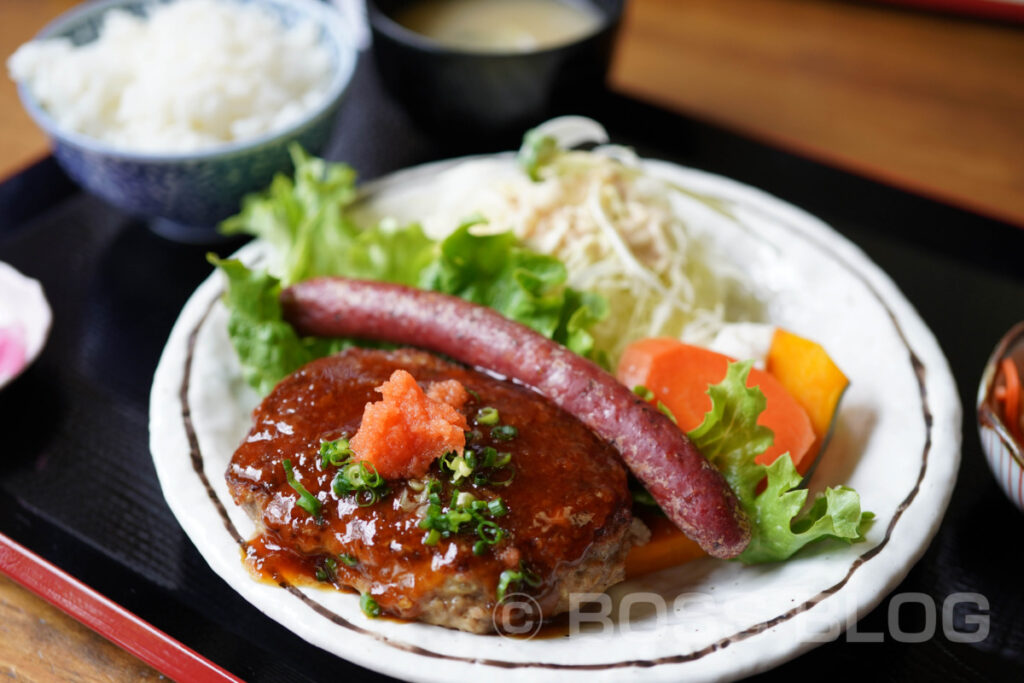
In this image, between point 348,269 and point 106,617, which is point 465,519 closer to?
point 106,617

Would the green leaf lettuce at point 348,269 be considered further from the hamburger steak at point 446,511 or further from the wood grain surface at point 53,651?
the wood grain surface at point 53,651

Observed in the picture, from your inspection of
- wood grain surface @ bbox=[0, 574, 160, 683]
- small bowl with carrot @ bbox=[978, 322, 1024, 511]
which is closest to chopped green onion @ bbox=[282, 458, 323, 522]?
wood grain surface @ bbox=[0, 574, 160, 683]

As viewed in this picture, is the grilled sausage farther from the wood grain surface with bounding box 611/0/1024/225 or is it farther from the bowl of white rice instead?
the wood grain surface with bounding box 611/0/1024/225

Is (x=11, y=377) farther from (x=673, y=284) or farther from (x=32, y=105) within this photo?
(x=673, y=284)

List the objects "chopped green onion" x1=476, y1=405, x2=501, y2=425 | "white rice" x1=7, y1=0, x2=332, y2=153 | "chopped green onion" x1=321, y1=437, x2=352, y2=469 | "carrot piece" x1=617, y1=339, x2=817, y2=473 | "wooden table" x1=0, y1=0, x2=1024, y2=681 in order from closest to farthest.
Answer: "chopped green onion" x1=321, y1=437, x2=352, y2=469
"chopped green onion" x1=476, y1=405, x2=501, y2=425
"carrot piece" x1=617, y1=339, x2=817, y2=473
"white rice" x1=7, y1=0, x2=332, y2=153
"wooden table" x1=0, y1=0, x2=1024, y2=681

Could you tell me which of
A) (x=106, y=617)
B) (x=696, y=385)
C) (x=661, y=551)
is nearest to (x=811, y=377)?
(x=696, y=385)

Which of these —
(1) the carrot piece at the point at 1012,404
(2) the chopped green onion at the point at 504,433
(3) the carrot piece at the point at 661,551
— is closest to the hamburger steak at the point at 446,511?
(2) the chopped green onion at the point at 504,433
